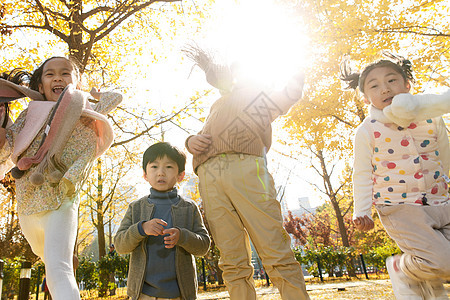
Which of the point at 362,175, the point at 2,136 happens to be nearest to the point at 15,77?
the point at 2,136

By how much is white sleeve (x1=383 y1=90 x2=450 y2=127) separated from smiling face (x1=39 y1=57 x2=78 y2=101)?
208 centimetres

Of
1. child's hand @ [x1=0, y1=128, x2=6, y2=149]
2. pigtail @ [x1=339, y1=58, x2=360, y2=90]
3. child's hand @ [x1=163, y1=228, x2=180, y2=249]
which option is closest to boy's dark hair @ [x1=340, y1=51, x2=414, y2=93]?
pigtail @ [x1=339, y1=58, x2=360, y2=90]

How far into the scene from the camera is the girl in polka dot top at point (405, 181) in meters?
1.72

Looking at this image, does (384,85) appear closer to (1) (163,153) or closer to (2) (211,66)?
(2) (211,66)

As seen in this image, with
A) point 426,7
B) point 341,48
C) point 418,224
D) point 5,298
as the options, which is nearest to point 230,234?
point 418,224

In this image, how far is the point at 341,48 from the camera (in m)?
5.35

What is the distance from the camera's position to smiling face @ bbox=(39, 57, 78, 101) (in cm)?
209

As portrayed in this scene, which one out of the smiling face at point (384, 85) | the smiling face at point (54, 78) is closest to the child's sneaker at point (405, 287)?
the smiling face at point (384, 85)

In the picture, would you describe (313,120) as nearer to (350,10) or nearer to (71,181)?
(350,10)

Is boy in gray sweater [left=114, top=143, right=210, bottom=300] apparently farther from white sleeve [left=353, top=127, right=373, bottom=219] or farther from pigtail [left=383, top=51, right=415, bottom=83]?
pigtail [left=383, top=51, right=415, bottom=83]

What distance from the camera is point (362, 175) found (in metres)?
1.98

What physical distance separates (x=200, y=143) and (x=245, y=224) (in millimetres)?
578

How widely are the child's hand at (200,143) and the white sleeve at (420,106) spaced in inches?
44.4

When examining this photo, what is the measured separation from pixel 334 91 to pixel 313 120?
731mm
